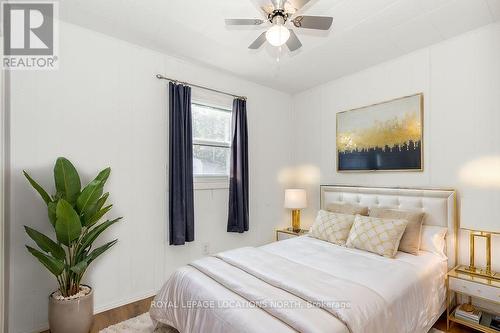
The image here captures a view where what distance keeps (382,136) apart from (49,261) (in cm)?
365

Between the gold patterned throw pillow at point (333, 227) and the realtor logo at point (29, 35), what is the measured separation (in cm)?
325

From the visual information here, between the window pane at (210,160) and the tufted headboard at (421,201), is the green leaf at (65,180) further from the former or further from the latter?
the tufted headboard at (421,201)

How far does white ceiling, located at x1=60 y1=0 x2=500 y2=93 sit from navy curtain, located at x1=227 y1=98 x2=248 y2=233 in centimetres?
70

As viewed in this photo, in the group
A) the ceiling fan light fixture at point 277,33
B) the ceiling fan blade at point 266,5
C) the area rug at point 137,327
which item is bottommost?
the area rug at point 137,327

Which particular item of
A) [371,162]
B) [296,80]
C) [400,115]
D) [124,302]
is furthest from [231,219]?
[400,115]

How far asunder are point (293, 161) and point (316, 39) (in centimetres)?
215

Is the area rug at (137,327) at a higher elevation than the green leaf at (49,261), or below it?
below

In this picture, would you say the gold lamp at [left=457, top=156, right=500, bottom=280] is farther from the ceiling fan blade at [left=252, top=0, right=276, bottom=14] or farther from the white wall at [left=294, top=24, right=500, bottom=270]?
the ceiling fan blade at [left=252, top=0, right=276, bottom=14]

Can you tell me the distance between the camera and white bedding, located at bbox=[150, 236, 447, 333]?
1.49m

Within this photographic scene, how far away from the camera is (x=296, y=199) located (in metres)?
3.91

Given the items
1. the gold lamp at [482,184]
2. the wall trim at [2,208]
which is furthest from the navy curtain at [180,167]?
the gold lamp at [482,184]

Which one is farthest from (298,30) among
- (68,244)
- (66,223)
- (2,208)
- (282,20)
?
(2,208)

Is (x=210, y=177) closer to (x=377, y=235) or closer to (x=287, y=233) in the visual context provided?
(x=287, y=233)

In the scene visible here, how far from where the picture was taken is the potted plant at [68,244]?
203 centimetres
